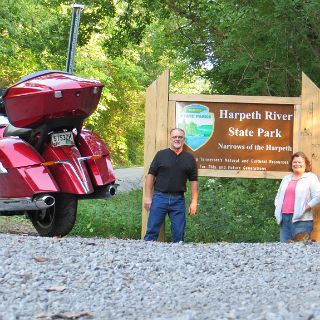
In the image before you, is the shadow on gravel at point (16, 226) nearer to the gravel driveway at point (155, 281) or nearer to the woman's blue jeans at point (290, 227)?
the woman's blue jeans at point (290, 227)

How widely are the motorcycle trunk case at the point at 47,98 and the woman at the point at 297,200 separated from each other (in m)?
2.31

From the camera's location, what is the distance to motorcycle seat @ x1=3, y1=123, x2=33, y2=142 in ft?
29.3

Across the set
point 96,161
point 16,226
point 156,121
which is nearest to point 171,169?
point 96,161

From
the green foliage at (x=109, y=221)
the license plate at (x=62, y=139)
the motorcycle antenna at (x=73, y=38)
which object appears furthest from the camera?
the motorcycle antenna at (x=73, y=38)

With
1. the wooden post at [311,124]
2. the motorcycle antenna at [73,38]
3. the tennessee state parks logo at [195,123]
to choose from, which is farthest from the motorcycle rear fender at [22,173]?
the motorcycle antenna at [73,38]

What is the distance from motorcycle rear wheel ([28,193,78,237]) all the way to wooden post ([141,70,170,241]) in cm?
120

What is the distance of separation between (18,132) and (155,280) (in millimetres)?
3801

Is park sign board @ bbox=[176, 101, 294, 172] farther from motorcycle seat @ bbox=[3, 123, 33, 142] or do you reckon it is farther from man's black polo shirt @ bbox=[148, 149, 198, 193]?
motorcycle seat @ bbox=[3, 123, 33, 142]

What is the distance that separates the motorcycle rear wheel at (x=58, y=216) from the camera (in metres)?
9.04

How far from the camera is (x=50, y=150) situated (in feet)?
28.9

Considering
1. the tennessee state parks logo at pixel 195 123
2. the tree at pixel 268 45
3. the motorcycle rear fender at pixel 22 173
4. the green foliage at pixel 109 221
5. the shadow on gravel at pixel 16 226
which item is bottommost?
the shadow on gravel at pixel 16 226

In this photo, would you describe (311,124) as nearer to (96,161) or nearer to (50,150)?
(96,161)

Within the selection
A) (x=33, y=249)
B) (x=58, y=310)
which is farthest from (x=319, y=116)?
(x=58, y=310)

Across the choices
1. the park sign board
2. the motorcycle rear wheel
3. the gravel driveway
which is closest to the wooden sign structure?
the park sign board
